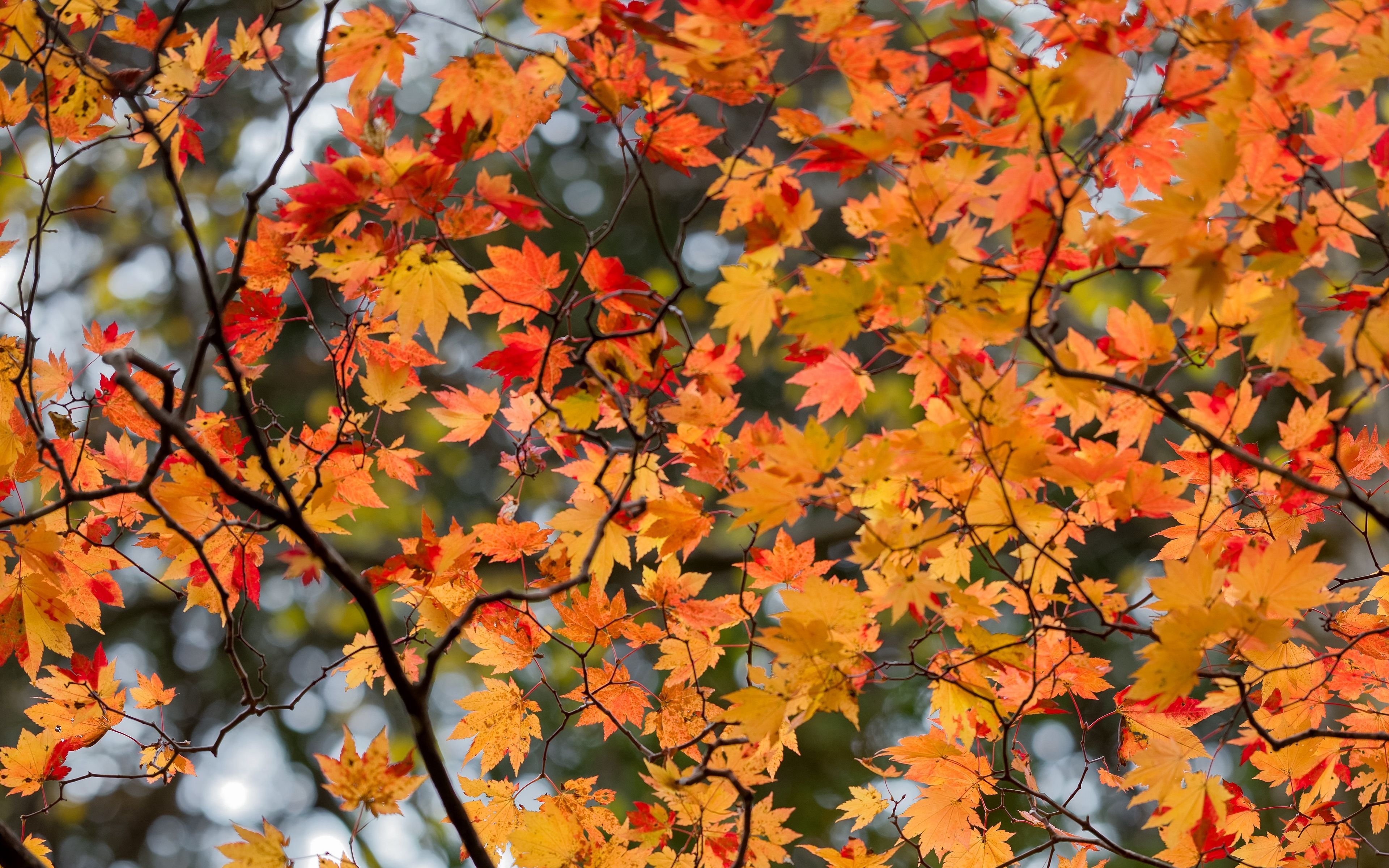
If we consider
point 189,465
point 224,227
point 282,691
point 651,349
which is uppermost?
point 224,227

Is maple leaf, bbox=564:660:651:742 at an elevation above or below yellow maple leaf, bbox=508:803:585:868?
above

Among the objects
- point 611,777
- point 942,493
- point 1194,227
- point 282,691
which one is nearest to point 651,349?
point 942,493

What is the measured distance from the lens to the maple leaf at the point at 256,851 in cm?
108

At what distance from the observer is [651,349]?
54.4 inches

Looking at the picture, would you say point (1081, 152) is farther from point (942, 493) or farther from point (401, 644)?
point (401, 644)

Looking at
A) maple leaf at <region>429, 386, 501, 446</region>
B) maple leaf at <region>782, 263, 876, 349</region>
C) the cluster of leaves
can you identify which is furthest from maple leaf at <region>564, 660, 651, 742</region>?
maple leaf at <region>782, 263, 876, 349</region>

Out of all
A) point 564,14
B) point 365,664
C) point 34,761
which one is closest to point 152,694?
point 34,761

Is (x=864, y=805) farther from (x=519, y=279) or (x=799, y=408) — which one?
(x=519, y=279)

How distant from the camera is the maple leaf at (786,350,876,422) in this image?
4.80 feet

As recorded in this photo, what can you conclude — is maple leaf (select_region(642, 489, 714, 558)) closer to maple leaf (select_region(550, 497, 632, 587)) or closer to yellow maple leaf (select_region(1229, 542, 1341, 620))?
maple leaf (select_region(550, 497, 632, 587))

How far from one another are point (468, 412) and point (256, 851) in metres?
0.75

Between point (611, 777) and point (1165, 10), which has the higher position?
point (611, 777)

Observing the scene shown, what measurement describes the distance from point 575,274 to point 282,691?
14.5ft

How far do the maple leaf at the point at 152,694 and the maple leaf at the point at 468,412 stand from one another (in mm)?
761
